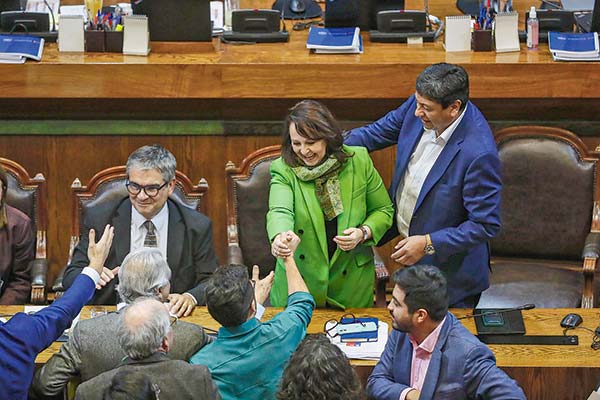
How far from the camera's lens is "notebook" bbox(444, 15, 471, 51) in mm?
5406

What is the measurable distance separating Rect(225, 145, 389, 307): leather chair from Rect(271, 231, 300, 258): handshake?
33.2 inches

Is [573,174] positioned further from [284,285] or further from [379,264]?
[284,285]

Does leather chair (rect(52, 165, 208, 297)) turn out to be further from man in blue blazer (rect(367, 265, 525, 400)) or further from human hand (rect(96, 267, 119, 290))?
man in blue blazer (rect(367, 265, 525, 400))

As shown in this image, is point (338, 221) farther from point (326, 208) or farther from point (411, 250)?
point (411, 250)

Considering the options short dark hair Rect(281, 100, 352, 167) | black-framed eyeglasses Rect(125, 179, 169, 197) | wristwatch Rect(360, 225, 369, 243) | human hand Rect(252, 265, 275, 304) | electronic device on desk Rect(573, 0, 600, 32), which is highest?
electronic device on desk Rect(573, 0, 600, 32)

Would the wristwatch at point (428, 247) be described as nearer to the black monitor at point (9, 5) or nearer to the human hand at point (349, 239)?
the human hand at point (349, 239)

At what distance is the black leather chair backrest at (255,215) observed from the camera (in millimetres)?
4953

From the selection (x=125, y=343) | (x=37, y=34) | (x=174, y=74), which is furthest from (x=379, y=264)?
(x=37, y=34)

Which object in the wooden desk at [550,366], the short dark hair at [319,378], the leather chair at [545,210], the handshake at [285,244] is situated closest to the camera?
the short dark hair at [319,378]

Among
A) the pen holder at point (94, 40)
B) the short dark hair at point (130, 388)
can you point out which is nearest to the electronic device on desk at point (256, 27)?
the pen holder at point (94, 40)

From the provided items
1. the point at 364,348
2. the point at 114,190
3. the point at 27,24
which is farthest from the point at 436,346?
the point at 27,24

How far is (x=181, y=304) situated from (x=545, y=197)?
1.71 meters

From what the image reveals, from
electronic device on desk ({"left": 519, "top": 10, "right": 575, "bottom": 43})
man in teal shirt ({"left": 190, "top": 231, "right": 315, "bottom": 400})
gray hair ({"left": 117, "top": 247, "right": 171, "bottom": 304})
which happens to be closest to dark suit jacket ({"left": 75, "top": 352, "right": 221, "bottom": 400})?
man in teal shirt ({"left": 190, "top": 231, "right": 315, "bottom": 400})

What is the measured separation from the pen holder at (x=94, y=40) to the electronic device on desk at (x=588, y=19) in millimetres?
2298
